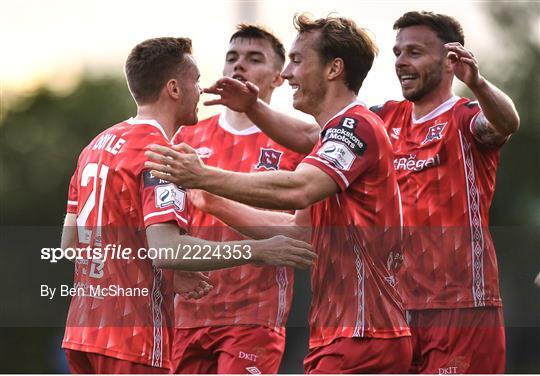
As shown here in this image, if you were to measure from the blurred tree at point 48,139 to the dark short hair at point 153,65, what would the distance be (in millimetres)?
18461

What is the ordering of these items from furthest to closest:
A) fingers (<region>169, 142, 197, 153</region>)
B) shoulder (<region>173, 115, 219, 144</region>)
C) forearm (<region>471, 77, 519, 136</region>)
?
1. shoulder (<region>173, 115, 219, 144</region>)
2. forearm (<region>471, 77, 519, 136</region>)
3. fingers (<region>169, 142, 197, 153</region>)

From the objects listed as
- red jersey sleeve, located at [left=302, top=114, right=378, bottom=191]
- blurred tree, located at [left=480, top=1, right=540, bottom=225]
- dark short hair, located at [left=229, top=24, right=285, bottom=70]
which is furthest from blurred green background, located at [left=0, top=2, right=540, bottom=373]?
red jersey sleeve, located at [left=302, top=114, right=378, bottom=191]

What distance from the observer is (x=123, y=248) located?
6625 millimetres

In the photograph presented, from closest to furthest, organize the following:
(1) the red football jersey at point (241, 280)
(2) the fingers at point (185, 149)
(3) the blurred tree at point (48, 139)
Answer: (2) the fingers at point (185, 149)
(1) the red football jersey at point (241, 280)
(3) the blurred tree at point (48, 139)

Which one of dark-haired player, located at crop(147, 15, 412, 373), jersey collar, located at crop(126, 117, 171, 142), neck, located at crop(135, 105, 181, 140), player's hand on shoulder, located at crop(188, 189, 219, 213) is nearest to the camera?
dark-haired player, located at crop(147, 15, 412, 373)

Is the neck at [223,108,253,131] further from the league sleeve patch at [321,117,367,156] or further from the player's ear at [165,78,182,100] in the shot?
the league sleeve patch at [321,117,367,156]

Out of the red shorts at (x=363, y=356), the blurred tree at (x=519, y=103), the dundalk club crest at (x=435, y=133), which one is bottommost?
the red shorts at (x=363, y=356)

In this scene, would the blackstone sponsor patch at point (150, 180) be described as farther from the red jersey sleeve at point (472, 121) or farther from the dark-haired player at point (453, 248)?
the red jersey sleeve at point (472, 121)

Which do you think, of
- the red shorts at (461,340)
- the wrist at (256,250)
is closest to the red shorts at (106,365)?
the wrist at (256,250)

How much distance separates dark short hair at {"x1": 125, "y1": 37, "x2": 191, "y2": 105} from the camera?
714 centimetres

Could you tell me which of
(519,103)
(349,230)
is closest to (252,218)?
(349,230)

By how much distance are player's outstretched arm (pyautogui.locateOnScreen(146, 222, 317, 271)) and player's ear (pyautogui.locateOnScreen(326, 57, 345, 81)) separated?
1089 millimetres

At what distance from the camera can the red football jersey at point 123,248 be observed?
6633 mm

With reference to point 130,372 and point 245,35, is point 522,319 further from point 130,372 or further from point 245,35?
point 130,372
